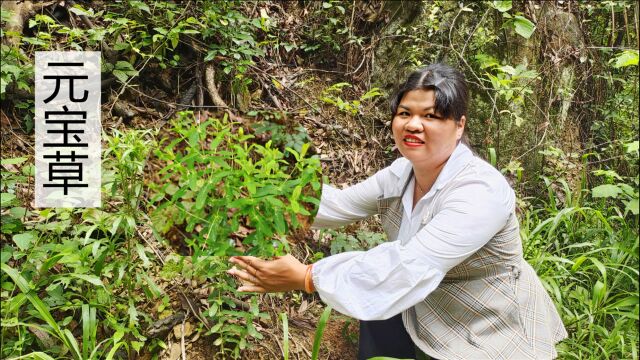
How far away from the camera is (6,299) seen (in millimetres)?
2021

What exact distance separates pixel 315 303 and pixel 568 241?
5.13 ft

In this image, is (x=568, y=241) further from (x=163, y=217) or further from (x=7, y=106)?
(x=7, y=106)

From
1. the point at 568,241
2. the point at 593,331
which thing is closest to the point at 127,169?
the point at 593,331

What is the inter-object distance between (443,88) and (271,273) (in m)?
0.93

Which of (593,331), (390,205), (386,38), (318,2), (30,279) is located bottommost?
(593,331)

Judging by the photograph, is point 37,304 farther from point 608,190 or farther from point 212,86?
point 608,190

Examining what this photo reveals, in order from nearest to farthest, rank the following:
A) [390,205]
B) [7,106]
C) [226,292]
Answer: [390,205], [226,292], [7,106]

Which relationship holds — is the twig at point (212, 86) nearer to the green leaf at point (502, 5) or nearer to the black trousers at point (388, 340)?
the black trousers at point (388, 340)

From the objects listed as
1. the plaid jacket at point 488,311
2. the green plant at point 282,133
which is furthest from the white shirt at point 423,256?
the green plant at point 282,133

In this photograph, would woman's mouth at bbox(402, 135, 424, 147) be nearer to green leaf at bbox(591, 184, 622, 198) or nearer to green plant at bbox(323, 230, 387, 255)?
green leaf at bbox(591, 184, 622, 198)

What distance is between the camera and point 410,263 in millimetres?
1623

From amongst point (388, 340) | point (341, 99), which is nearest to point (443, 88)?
point (388, 340)

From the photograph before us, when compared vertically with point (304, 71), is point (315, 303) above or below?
below

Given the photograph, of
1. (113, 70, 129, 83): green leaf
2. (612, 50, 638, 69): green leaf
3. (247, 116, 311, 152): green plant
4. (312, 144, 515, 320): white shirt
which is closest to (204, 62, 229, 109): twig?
(247, 116, 311, 152): green plant
